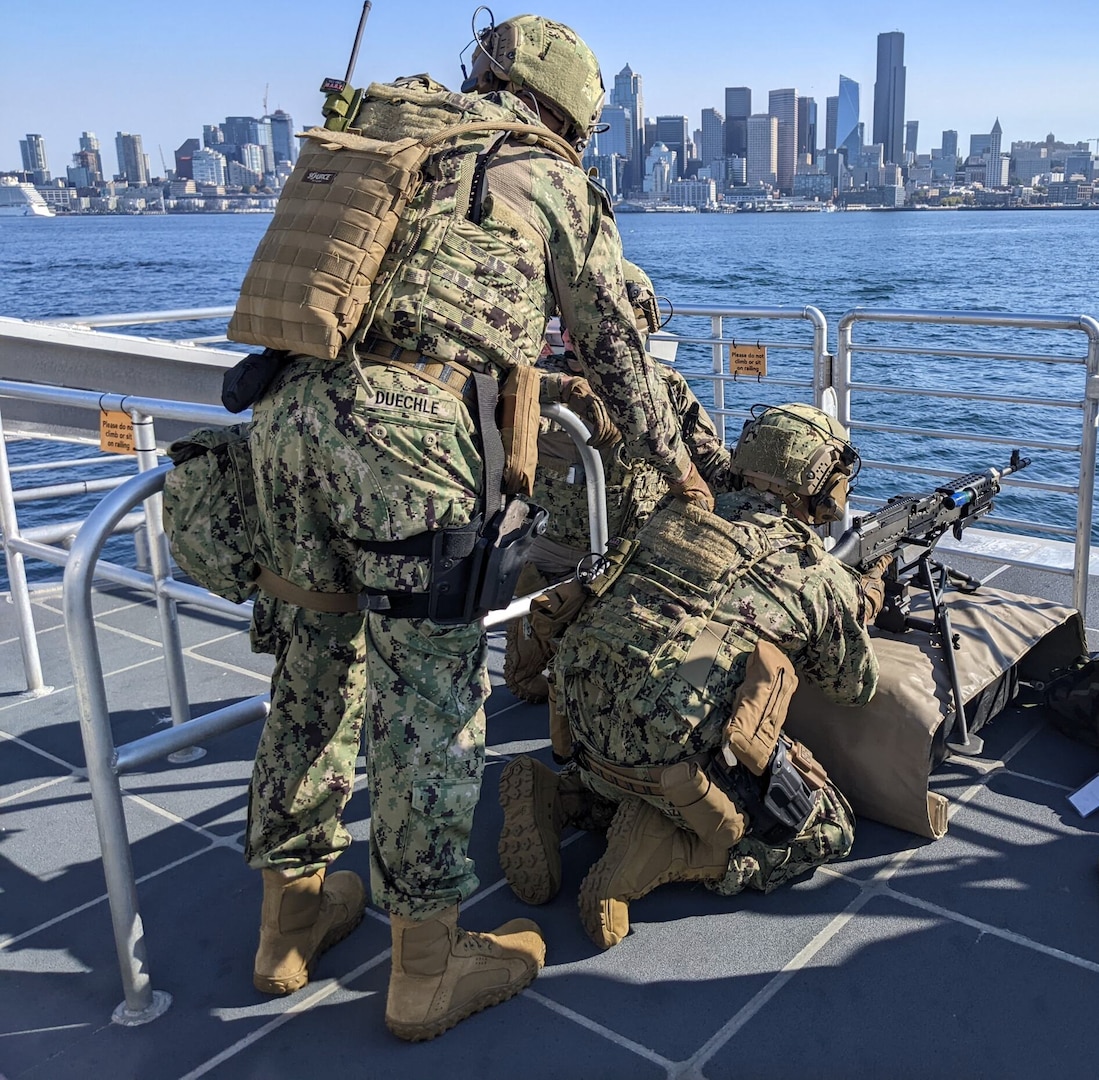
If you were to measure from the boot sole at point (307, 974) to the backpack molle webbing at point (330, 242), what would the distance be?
1510 millimetres

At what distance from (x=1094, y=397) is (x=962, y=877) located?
93.6 inches

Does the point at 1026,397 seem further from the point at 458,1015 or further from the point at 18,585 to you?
the point at 18,585

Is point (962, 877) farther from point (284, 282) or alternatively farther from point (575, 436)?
point (284, 282)

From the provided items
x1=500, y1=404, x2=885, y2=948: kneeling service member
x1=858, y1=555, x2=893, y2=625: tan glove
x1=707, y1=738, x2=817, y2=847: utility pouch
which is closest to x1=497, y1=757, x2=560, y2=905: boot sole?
x1=500, y1=404, x2=885, y2=948: kneeling service member

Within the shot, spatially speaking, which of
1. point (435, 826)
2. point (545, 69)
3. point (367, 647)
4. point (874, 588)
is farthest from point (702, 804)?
point (545, 69)

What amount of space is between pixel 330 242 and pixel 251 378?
1.14 feet

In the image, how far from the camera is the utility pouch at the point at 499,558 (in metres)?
2.35

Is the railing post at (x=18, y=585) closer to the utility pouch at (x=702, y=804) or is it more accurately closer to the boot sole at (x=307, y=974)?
the boot sole at (x=307, y=974)

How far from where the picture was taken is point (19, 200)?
176 metres

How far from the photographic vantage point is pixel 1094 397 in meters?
4.57

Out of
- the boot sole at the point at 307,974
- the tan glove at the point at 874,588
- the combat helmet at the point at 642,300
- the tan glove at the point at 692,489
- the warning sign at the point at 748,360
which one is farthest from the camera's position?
the warning sign at the point at 748,360

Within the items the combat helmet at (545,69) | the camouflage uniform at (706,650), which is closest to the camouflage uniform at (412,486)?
the combat helmet at (545,69)

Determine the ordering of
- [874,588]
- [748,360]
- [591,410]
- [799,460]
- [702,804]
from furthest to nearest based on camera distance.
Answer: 1. [748,360]
2. [874,588]
3. [591,410]
4. [799,460]
5. [702,804]

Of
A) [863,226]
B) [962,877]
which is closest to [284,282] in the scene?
[962,877]
